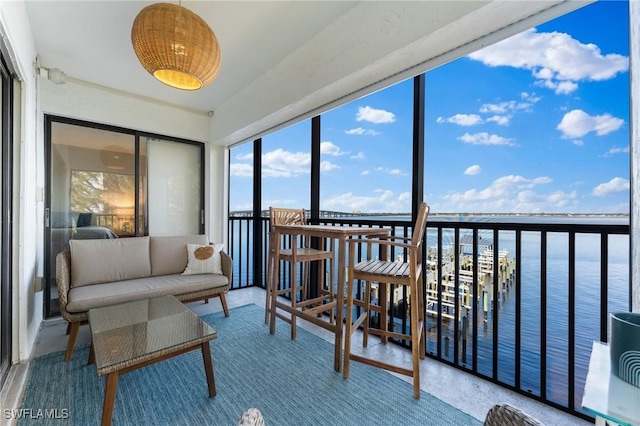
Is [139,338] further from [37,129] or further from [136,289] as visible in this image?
[37,129]

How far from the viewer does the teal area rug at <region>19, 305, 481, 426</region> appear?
1.41 m

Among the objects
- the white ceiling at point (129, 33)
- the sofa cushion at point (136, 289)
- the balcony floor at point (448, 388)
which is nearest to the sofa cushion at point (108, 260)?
the sofa cushion at point (136, 289)

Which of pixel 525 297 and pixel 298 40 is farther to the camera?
pixel 298 40

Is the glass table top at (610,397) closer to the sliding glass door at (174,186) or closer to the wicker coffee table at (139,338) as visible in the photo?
the wicker coffee table at (139,338)

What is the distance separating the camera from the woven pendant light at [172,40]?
139cm

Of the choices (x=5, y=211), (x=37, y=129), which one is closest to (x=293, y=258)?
(x=5, y=211)

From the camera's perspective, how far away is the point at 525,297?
1676mm

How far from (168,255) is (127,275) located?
0.40m

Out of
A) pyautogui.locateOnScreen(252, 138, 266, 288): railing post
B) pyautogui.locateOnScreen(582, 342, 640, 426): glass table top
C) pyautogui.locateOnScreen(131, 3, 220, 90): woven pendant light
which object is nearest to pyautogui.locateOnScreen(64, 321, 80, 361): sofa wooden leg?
pyautogui.locateOnScreen(131, 3, 220, 90): woven pendant light

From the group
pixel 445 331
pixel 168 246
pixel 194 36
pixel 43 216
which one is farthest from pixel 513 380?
pixel 43 216

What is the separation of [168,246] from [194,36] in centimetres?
224

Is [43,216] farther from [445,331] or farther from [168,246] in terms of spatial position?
[445,331]

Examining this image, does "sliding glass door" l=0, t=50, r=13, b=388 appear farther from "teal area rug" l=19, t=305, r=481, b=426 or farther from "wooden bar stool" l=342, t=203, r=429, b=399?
"wooden bar stool" l=342, t=203, r=429, b=399

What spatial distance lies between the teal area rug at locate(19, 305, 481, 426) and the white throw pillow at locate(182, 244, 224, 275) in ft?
3.29
